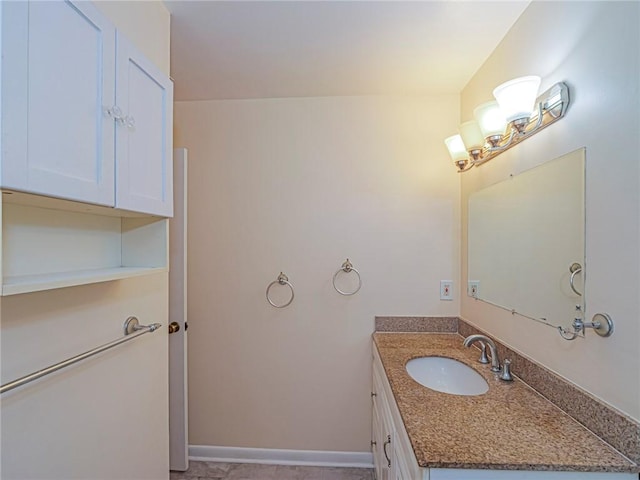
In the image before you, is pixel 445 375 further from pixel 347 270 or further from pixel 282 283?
pixel 282 283

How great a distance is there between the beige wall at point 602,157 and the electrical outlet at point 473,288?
54 centimetres

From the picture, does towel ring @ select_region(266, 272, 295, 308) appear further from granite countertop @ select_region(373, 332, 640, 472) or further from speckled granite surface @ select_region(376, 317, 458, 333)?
granite countertop @ select_region(373, 332, 640, 472)

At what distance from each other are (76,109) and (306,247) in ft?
4.79

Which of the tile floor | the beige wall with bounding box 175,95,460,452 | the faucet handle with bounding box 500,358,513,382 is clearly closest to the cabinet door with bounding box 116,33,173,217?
the beige wall with bounding box 175,95,460,452

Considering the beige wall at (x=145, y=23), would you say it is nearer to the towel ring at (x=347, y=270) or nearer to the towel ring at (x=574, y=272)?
the towel ring at (x=347, y=270)

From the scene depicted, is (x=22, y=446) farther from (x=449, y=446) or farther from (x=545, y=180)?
(x=545, y=180)

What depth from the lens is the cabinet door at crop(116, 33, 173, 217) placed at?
0.94 metres

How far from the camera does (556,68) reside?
1.13 meters

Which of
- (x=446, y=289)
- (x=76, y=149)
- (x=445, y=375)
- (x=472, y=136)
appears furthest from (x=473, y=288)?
(x=76, y=149)

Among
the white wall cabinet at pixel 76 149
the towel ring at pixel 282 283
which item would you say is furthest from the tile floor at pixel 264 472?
the white wall cabinet at pixel 76 149

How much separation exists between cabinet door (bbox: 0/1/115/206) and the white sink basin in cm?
152

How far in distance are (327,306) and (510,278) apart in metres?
1.09

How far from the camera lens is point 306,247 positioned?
2096 millimetres

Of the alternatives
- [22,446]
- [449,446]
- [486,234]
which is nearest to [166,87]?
[22,446]
